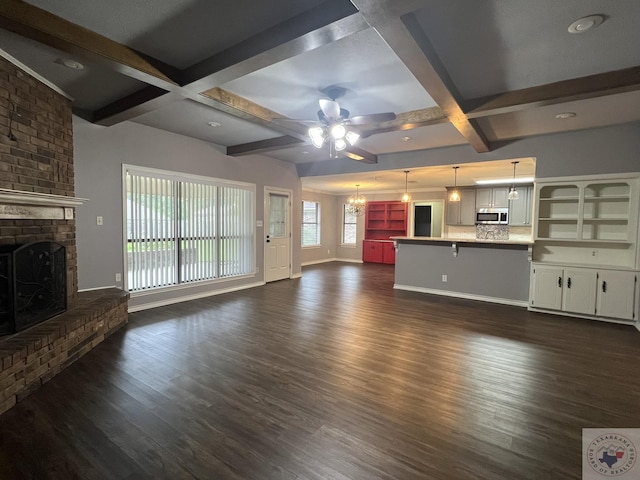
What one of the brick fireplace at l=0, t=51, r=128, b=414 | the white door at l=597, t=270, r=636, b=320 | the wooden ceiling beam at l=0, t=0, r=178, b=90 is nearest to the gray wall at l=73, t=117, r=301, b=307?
the brick fireplace at l=0, t=51, r=128, b=414

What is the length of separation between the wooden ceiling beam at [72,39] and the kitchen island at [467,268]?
5.08 meters

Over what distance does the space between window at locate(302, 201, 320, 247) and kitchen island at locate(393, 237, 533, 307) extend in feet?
14.2

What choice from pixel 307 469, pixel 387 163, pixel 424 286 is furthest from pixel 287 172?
pixel 307 469

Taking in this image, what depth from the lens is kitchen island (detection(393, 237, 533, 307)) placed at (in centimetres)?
507

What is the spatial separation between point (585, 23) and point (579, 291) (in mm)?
3880

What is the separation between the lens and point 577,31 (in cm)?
212

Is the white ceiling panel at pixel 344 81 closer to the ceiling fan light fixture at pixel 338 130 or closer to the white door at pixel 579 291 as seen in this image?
the ceiling fan light fixture at pixel 338 130

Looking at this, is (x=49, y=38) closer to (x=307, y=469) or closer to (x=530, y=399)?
Result: (x=307, y=469)

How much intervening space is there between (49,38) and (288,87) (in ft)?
6.06

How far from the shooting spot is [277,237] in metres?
7.02

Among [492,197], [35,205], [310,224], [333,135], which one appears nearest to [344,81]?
[333,135]

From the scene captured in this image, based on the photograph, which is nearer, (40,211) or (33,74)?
(33,74)

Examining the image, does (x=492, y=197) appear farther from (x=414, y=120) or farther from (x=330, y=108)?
(x=330, y=108)

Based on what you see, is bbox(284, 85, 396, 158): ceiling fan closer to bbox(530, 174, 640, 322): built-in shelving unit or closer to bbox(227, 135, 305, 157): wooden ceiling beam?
bbox(227, 135, 305, 157): wooden ceiling beam
